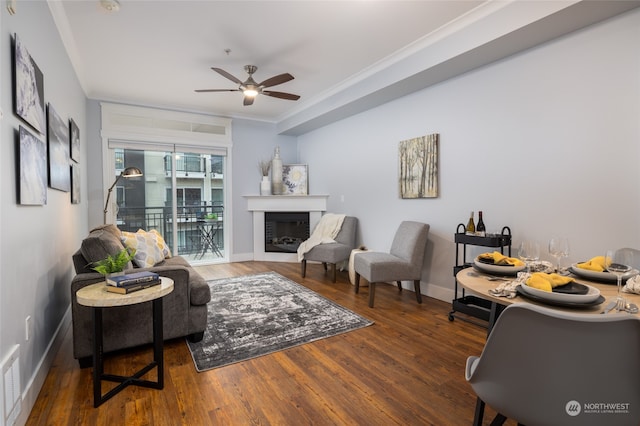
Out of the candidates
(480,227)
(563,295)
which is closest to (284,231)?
(480,227)

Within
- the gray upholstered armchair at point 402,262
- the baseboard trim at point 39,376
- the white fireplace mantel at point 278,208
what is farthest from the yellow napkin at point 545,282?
the white fireplace mantel at point 278,208

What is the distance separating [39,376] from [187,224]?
3.86 metres

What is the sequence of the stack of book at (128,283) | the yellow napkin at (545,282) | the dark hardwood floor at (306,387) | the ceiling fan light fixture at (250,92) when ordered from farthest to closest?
the ceiling fan light fixture at (250,92) → the stack of book at (128,283) → the dark hardwood floor at (306,387) → the yellow napkin at (545,282)

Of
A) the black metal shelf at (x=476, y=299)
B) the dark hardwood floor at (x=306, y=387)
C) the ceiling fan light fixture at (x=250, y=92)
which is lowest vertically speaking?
the dark hardwood floor at (x=306, y=387)

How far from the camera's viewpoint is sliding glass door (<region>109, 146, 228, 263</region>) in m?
5.15

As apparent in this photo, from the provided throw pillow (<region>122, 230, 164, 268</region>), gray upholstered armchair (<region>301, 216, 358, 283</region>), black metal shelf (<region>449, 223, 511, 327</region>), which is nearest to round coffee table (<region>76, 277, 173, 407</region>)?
throw pillow (<region>122, 230, 164, 268</region>)

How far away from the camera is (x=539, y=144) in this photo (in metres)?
2.77

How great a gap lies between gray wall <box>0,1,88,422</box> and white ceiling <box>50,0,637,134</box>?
1.62 ft

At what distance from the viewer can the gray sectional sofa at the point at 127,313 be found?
2.12 metres

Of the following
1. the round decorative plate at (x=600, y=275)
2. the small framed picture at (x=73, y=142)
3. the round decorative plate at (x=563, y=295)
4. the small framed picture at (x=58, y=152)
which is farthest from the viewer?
the small framed picture at (x=73, y=142)

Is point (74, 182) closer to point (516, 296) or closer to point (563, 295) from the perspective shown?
point (516, 296)

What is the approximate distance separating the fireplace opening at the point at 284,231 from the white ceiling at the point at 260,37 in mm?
2391

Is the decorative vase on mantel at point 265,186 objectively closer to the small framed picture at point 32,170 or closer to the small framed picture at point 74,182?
the small framed picture at point 74,182

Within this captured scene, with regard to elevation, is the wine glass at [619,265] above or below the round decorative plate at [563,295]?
above
